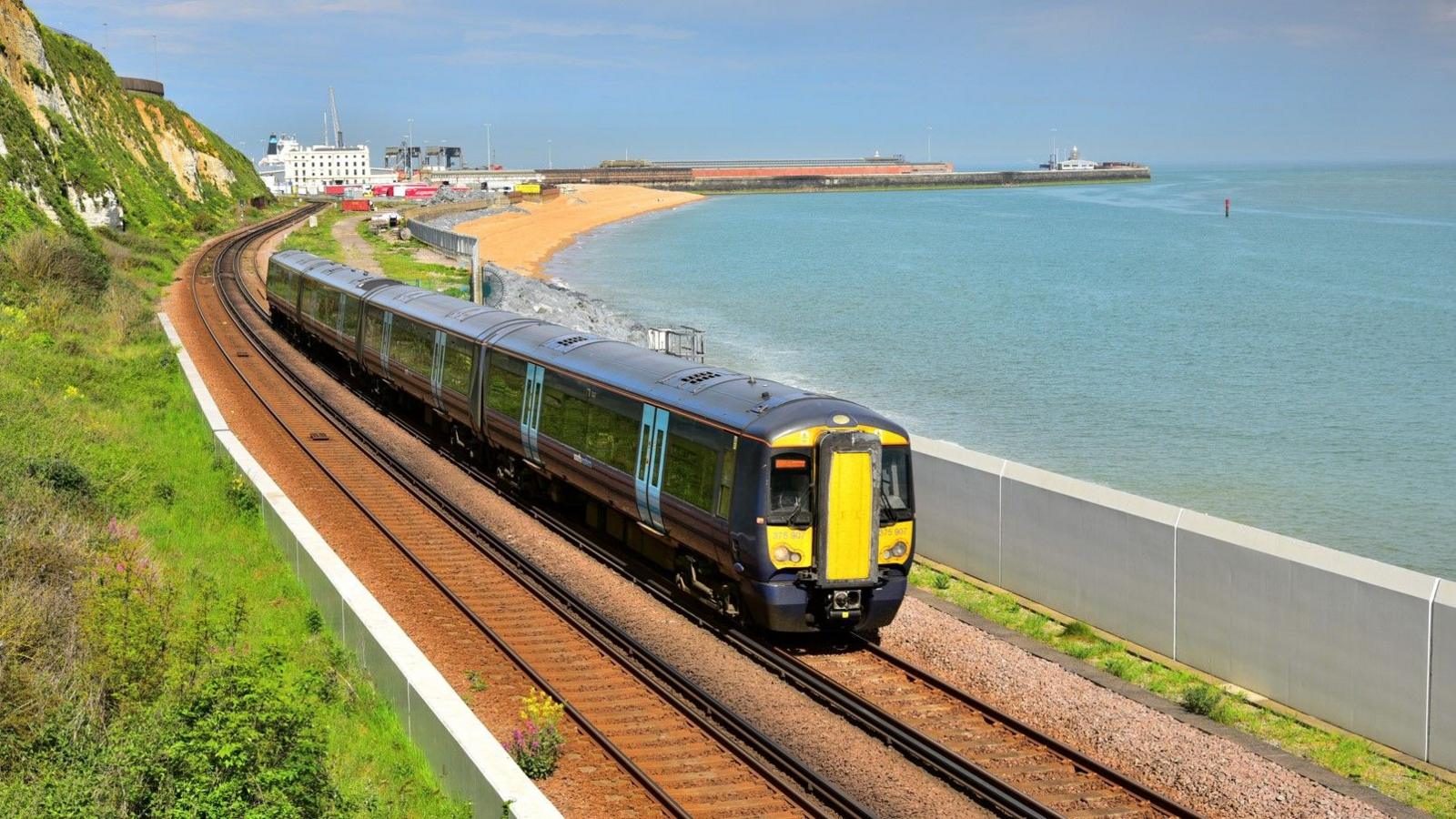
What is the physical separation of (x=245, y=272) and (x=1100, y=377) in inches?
1499

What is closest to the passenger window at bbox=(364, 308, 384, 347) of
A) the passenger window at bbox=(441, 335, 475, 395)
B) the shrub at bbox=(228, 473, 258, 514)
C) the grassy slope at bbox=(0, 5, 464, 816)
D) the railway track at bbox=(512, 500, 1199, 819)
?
the grassy slope at bbox=(0, 5, 464, 816)

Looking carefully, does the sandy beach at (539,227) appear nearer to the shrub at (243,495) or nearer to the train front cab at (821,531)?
the shrub at (243,495)

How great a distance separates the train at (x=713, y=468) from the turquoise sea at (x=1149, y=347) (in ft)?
53.7

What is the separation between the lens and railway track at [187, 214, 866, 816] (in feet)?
36.9

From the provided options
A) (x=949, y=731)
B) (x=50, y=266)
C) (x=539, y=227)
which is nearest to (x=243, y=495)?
(x=949, y=731)

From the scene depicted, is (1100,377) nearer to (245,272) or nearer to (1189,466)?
(1189,466)

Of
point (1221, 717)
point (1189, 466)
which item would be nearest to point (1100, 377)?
point (1189, 466)

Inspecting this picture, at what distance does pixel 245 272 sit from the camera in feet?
202

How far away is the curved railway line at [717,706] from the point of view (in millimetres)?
11133

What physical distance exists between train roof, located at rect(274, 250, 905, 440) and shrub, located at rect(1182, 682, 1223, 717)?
4031mm

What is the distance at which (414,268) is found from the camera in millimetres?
60562

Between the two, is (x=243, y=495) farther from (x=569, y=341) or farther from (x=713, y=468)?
(x=713, y=468)

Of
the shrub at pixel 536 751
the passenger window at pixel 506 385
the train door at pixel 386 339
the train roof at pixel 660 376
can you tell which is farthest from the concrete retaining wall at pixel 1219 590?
the train door at pixel 386 339

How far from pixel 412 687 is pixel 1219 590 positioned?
8.54 meters
